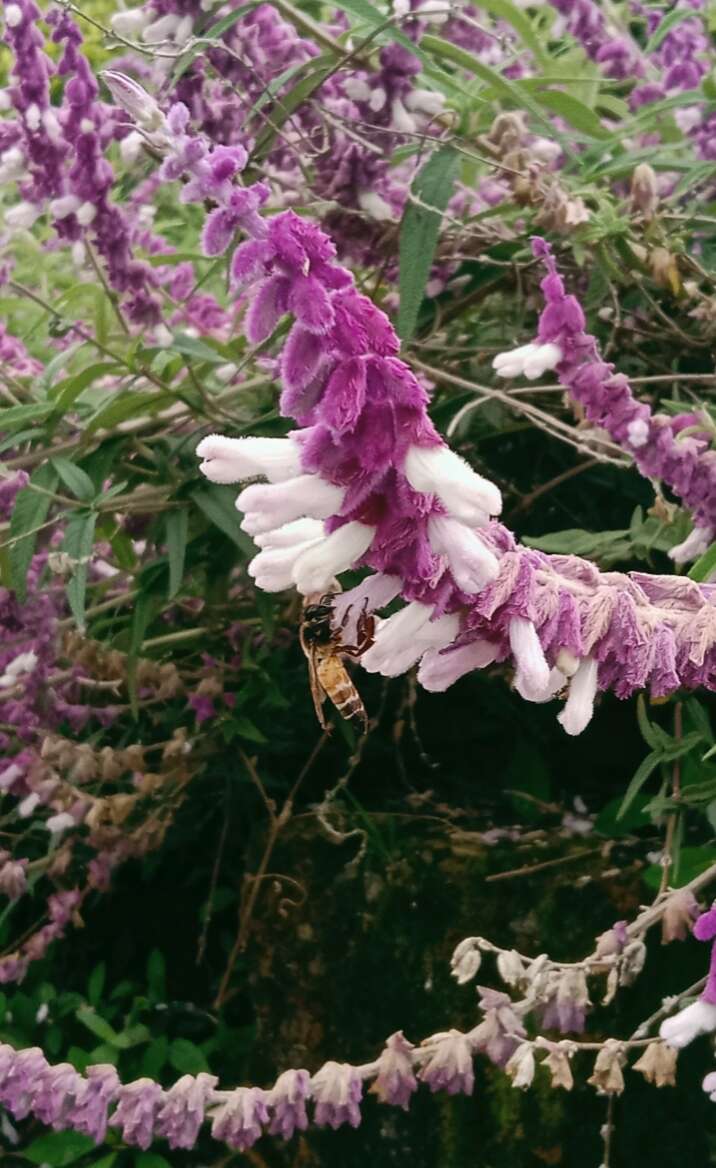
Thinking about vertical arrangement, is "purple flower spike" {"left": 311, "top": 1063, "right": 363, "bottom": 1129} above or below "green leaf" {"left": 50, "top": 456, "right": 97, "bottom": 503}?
below

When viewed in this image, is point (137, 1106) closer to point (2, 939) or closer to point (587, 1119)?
point (587, 1119)

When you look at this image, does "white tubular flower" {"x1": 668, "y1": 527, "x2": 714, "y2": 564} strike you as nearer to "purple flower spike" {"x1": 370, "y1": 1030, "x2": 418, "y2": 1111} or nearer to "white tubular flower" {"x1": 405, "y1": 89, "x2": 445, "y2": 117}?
"purple flower spike" {"x1": 370, "y1": 1030, "x2": 418, "y2": 1111}

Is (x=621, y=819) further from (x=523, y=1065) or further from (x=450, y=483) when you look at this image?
(x=450, y=483)

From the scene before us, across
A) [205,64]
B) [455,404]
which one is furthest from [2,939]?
[205,64]

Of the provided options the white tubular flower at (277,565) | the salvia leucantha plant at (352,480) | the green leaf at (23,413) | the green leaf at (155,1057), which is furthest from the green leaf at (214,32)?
the green leaf at (155,1057)

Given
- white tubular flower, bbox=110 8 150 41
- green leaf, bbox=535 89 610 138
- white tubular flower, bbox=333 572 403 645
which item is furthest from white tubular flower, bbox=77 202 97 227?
white tubular flower, bbox=333 572 403 645

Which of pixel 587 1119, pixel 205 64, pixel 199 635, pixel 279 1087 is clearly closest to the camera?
pixel 279 1087
